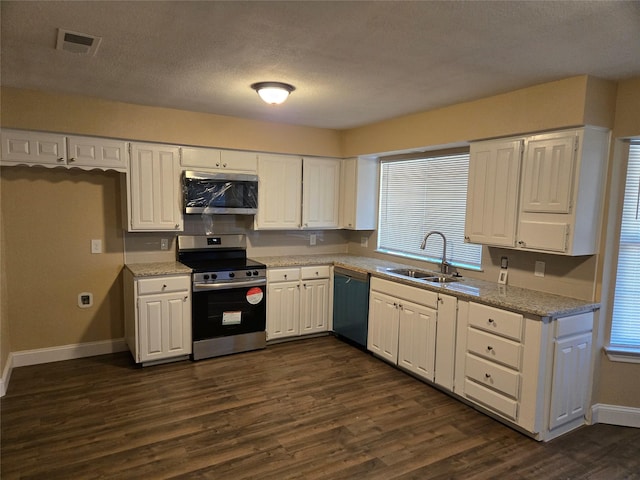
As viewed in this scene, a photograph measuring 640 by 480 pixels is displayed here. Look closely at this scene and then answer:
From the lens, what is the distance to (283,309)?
4520mm

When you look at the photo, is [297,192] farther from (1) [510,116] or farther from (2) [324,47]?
(2) [324,47]

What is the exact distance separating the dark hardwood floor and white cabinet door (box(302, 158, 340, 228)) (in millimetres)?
1867

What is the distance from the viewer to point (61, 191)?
12.8 ft

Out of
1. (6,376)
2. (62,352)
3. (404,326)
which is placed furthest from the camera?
(62,352)

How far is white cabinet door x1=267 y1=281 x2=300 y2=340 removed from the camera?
14.6ft

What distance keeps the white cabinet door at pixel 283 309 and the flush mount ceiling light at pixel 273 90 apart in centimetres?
204

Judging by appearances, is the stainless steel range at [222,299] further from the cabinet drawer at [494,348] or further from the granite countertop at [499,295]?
the cabinet drawer at [494,348]

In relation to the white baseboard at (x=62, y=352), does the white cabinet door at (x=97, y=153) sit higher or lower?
higher

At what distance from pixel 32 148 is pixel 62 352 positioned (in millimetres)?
1940

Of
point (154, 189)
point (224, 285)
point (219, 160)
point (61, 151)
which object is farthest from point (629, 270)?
point (61, 151)

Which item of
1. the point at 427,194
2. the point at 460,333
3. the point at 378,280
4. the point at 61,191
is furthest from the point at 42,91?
the point at 460,333

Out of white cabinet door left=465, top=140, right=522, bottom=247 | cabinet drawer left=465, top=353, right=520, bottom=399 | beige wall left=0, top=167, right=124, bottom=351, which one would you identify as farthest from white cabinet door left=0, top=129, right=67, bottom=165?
cabinet drawer left=465, top=353, right=520, bottom=399

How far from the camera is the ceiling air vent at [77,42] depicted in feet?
7.42

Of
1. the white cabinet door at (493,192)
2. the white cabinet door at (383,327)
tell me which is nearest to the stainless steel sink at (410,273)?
the white cabinet door at (383,327)
